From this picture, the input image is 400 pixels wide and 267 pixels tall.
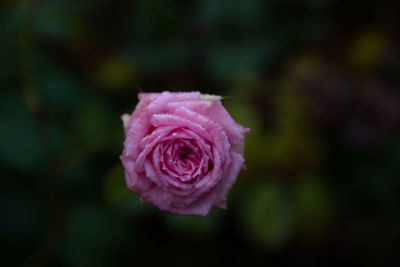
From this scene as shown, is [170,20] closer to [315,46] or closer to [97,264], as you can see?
[315,46]

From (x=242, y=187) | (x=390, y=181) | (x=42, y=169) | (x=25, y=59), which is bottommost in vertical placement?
(x=42, y=169)

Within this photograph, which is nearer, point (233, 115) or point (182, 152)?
point (182, 152)

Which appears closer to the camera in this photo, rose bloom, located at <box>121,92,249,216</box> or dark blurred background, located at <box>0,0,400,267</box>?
rose bloom, located at <box>121,92,249,216</box>

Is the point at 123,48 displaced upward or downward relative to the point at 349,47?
downward

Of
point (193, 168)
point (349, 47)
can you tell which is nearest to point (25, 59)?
point (193, 168)

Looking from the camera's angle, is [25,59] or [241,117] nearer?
[25,59]
